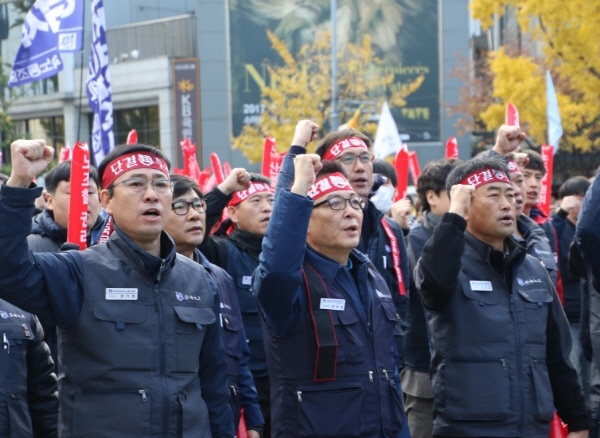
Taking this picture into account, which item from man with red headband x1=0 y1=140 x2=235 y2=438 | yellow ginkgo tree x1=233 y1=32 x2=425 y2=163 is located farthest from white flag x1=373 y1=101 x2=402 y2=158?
yellow ginkgo tree x1=233 y1=32 x2=425 y2=163

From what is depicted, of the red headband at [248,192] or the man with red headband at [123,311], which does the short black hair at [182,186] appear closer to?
the red headband at [248,192]

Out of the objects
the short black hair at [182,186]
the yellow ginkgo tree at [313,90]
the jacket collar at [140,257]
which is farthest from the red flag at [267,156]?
the yellow ginkgo tree at [313,90]

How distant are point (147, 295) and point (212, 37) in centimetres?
4240

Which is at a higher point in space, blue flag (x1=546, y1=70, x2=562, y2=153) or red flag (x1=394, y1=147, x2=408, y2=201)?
blue flag (x1=546, y1=70, x2=562, y2=153)

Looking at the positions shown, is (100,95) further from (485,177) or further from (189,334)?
(189,334)

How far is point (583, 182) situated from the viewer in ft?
35.1

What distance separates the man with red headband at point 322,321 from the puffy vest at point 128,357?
581mm

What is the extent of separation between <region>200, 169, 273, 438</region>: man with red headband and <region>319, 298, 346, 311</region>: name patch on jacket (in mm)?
1655

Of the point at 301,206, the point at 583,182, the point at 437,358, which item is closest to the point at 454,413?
the point at 437,358

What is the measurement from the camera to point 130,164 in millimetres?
4879

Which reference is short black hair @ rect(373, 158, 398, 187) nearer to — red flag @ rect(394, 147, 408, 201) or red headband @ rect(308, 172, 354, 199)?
red flag @ rect(394, 147, 408, 201)

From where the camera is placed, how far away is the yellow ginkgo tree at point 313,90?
37656 mm

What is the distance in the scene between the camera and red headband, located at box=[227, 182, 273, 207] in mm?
7777

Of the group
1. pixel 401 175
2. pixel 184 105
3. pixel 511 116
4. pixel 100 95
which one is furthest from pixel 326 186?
pixel 184 105
